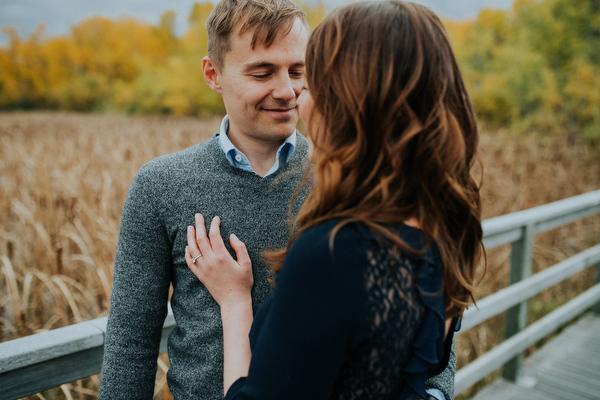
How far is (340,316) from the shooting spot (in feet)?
2.22

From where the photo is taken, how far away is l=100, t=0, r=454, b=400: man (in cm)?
103

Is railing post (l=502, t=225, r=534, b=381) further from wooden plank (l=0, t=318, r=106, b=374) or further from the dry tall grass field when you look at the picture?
wooden plank (l=0, t=318, r=106, b=374)

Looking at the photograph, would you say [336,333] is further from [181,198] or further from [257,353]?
[181,198]

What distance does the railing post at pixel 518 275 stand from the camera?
2.54 metres

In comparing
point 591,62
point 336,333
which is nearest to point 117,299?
point 336,333

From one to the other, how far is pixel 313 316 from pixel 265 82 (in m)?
0.66

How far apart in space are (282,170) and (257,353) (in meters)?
0.55

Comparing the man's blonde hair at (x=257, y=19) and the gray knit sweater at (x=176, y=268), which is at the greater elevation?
the man's blonde hair at (x=257, y=19)

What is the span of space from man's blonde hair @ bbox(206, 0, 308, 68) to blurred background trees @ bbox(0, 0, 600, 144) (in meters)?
2.42

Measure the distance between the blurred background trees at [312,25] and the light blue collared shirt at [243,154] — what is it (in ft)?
8.17

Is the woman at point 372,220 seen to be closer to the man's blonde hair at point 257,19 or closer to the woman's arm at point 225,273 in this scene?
the woman's arm at point 225,273

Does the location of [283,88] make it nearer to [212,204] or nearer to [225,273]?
[212,204]

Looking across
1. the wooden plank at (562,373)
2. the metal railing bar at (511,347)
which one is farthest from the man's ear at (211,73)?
the wooden plank at (562,373)

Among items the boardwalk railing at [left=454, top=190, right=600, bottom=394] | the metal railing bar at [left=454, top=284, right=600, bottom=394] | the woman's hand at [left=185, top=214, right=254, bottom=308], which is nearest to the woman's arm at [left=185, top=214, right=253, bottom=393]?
the woman's hand at [left=185, top=214, right=254, bottom=308]
